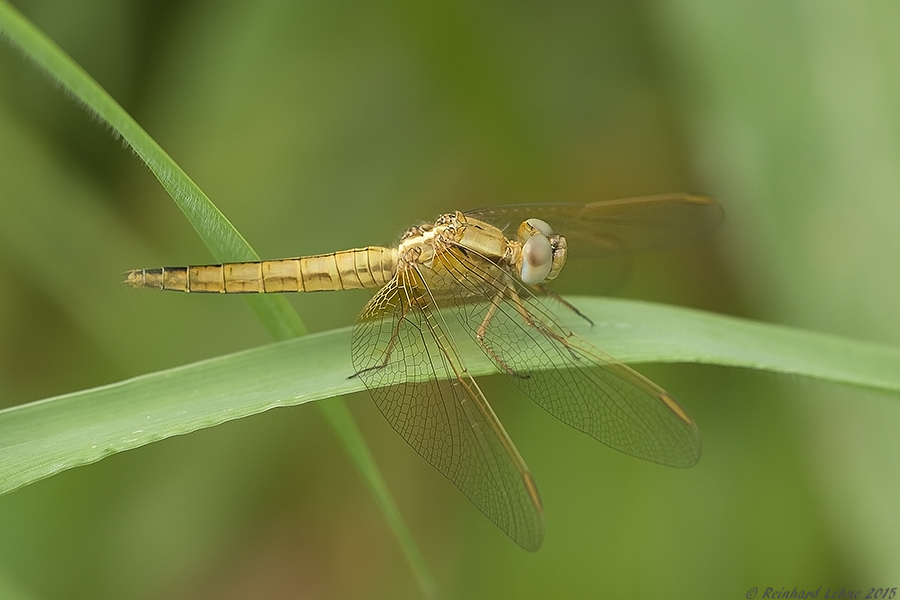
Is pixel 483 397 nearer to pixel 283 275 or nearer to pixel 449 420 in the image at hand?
pixel 449 420

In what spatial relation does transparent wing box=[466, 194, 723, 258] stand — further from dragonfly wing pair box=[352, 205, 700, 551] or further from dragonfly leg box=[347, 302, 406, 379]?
dragonfly leg box=[347, 302, 406, 379]

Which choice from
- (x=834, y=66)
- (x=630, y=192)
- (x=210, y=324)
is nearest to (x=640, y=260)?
(x=630, y=192)

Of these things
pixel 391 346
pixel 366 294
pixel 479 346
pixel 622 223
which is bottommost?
pixel 479 346

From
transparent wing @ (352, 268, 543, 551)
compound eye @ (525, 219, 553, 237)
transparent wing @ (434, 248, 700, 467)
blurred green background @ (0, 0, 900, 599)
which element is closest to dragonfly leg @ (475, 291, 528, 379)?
transparent wing @ (434, 248, 700, 467)

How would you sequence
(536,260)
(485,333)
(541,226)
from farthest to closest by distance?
(541,226), (536,260), (485,333)

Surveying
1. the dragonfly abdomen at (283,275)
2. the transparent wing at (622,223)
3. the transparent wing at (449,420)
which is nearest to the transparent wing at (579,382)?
the transparent wing at (449,420)

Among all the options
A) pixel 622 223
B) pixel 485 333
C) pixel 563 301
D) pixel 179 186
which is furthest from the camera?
pixel 622 223

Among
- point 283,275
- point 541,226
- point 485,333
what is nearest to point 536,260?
point 541,226
